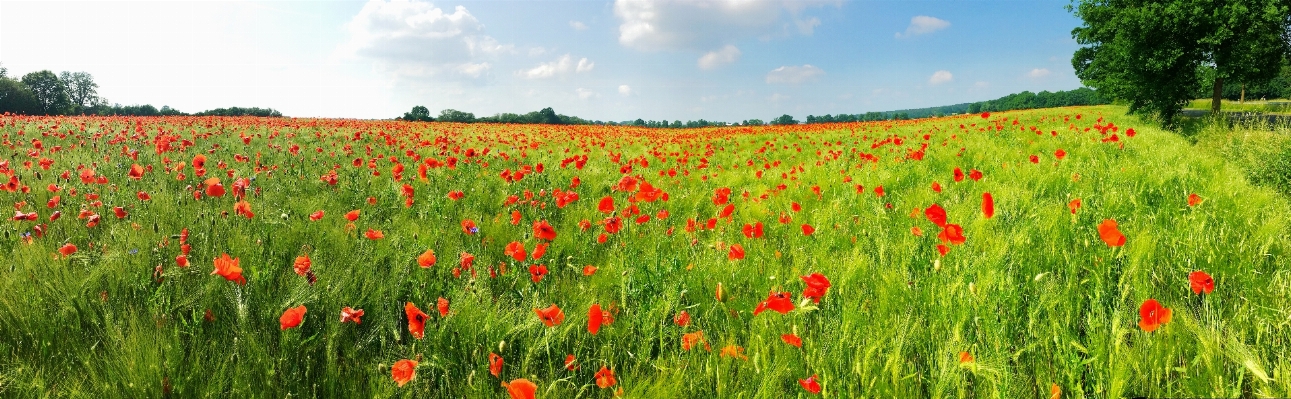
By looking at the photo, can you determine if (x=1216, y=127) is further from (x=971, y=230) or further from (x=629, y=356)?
(x=629, y=356)

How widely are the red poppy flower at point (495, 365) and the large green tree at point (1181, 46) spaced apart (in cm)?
2144

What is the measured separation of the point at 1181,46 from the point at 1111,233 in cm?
2132

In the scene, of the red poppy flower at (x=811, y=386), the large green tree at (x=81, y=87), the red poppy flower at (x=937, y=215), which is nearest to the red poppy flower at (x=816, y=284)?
the red poppy flower at (x=811, y=386)

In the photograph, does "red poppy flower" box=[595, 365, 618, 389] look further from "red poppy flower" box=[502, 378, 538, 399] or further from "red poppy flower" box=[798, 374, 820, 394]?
"red poppy flower" box=[798, 374, 820, 394]

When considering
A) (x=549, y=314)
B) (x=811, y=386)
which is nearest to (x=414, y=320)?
(x=549, y=314)

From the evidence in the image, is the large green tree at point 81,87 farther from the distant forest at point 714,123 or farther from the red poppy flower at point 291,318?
the red poppy flower at point 291,318

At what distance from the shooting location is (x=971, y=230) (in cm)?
318

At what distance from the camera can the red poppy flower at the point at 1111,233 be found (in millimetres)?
1951

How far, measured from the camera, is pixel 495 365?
1709mm

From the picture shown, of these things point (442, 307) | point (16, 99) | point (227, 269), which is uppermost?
point (16, 99)

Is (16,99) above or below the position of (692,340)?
above

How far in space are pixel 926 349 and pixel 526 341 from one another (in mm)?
1522

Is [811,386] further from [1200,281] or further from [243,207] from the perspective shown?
[243,207]

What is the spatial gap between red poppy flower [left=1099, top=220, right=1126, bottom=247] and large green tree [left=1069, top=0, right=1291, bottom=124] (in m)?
19.4
